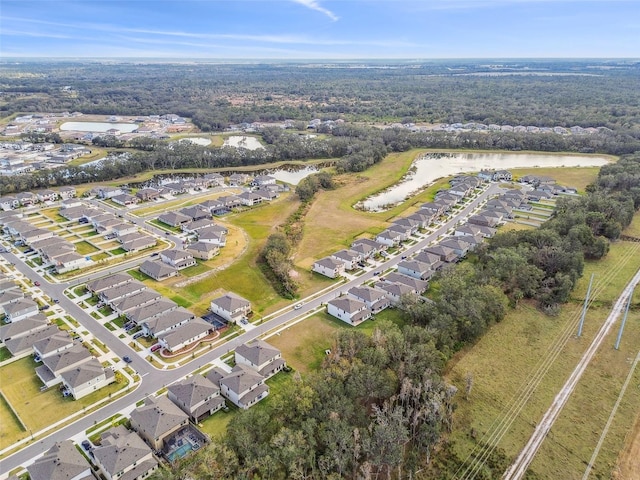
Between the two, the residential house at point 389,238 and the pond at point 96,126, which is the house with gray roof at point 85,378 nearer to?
the residential house at point 389,238

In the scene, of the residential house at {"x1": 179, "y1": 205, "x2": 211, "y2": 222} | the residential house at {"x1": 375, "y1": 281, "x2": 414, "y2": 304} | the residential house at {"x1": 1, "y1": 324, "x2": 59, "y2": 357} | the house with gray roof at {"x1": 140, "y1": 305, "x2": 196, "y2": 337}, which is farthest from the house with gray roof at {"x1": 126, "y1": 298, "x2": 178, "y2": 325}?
the residential house at {"x1": 179, "y1": 205, "x2": 211, "y2": 222}

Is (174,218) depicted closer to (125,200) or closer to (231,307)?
(125,200)

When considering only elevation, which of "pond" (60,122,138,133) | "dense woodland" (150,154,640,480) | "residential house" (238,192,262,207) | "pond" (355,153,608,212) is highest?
"dense woodland" (150,154,640,480)

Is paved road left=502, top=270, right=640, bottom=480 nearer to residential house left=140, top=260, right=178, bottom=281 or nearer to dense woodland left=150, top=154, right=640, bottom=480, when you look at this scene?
dense woodland left=150, top=154, right=640, bottom=480

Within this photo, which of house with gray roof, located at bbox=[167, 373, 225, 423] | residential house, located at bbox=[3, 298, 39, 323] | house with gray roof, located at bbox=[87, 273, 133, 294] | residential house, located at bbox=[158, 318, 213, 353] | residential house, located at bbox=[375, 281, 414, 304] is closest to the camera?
house with gray roof, located at bbox=[167, 373, 225, 423]

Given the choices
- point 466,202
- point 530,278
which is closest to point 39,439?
point 530,278

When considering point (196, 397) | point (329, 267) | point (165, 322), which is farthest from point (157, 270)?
point (196, 397)
